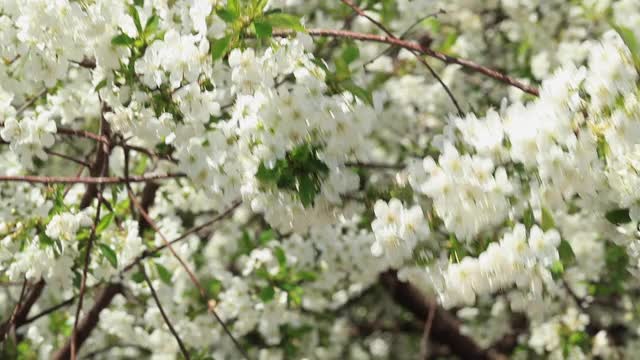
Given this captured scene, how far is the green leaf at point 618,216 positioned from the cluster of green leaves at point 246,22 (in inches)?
35.1

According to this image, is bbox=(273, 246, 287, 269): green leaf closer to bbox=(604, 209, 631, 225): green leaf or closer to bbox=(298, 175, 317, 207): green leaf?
bbox=(298, 175, 317, 207): green leaf

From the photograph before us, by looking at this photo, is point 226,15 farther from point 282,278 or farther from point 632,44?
point 282,278

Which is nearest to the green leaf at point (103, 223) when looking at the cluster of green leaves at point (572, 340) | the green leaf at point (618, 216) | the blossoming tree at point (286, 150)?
the blossoming tree at point (286, 150)

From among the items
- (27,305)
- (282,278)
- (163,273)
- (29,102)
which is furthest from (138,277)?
(29,102)

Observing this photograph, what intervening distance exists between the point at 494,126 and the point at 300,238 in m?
2.12

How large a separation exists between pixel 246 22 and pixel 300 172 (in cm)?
41

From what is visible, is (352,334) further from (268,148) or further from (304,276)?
(268,148)

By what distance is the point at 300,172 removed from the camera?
219 cm

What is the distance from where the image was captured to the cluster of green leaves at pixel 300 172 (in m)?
2.16

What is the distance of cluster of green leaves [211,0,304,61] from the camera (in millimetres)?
2182

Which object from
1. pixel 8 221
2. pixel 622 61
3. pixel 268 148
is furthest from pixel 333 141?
pixel 8 221

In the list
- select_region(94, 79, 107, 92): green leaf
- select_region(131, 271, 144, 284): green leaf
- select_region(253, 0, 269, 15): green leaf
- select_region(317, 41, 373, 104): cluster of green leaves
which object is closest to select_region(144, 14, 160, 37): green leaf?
select_region(94, 79, 107, 92): green leaf

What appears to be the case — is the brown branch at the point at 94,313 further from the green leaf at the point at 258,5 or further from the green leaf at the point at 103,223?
the green leaf at the point at 258,5

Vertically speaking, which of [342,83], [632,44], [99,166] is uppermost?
[99,166]
